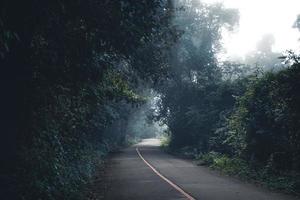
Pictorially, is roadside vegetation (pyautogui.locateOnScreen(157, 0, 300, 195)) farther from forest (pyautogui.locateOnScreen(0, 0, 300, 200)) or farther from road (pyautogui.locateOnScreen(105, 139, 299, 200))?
road (pyautogui.locateOnScreen(105, 139, 299, 200))

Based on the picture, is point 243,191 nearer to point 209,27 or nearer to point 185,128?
point 185,128

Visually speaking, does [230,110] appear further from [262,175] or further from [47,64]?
[47,64]

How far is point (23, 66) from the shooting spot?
10.1m

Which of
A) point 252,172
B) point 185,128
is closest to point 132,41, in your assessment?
point 252,172

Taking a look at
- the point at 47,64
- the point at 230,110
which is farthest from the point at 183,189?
the point at 230,110

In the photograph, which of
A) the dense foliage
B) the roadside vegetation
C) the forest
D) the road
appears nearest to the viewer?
the dense foliage

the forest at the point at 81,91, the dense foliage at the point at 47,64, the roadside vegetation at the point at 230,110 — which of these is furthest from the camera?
the roadside vegetation at the point at 230,110

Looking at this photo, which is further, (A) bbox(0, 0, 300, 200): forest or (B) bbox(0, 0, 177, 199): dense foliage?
(A) bbox(0, 0, 300, 200): forest

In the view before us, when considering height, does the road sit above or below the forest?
below

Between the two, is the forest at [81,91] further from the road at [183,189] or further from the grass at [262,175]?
the road at [183,189]

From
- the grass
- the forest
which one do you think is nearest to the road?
the grass

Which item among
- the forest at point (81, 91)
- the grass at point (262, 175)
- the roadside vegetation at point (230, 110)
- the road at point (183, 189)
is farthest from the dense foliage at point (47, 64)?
the roadside vegetation at point (230, 110)

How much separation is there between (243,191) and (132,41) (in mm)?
6038

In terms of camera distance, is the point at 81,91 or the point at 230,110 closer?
the point at 81,91
